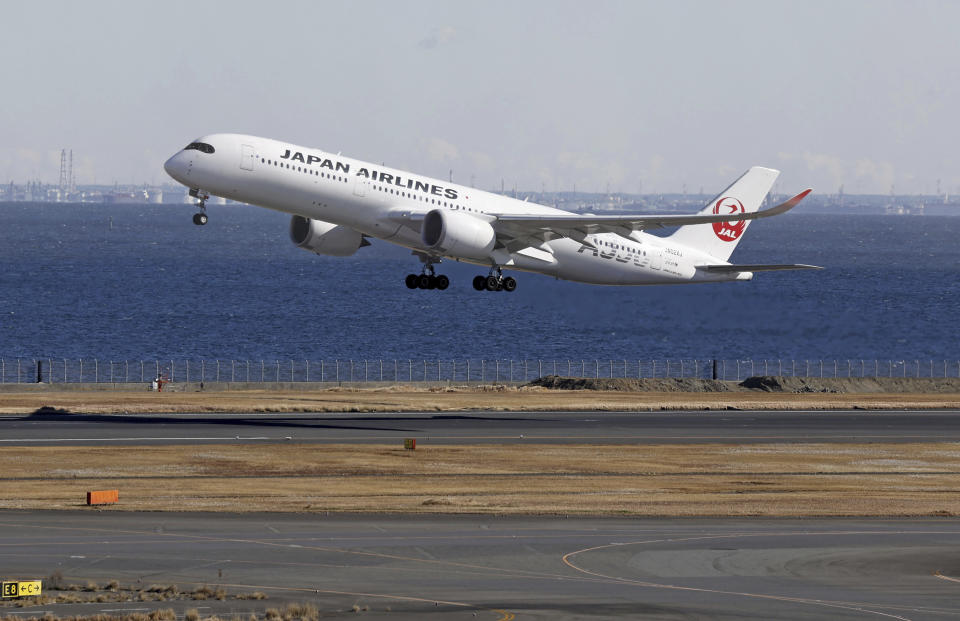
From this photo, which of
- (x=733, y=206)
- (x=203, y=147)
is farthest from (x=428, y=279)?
(x=733, y=206)

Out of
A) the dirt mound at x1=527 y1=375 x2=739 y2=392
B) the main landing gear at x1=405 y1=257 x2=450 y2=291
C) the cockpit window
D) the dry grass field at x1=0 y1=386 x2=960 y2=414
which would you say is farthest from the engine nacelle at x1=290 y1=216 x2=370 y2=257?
the dirt mound at x1=527 y1=375 x2=739 y2=392

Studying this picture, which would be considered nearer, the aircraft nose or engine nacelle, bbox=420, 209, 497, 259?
the aircraft nose

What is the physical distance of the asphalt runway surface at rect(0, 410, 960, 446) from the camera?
64.6m

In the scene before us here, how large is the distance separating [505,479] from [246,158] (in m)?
19.9

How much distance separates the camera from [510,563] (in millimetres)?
35531

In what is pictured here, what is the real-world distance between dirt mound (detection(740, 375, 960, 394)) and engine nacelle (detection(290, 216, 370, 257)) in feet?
133

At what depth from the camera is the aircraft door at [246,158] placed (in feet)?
201

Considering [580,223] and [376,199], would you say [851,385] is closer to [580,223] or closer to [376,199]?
[580,223]

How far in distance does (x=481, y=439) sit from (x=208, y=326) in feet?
383

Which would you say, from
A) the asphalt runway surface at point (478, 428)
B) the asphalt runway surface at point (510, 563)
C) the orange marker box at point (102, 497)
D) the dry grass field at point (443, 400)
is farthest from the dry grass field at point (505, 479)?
the dry grass field at point (443, 400)

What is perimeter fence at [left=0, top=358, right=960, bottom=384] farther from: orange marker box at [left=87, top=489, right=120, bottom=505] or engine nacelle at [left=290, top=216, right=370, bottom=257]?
orange marker box at [left=87, top=489, right=120, bottom=505]

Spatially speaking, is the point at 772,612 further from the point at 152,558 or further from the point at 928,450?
the point at 928,450

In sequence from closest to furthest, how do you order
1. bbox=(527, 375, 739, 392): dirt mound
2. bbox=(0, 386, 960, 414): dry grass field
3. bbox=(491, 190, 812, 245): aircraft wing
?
1. bbox=(491, 190, 812, 245): aircraft wing
2. bbox=(0, 386, 960, 414): dry grass field
3. bbox=(527, 375, 739, 392): dirt mound

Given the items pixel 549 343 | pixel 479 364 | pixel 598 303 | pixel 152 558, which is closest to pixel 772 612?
pixel 152 558
